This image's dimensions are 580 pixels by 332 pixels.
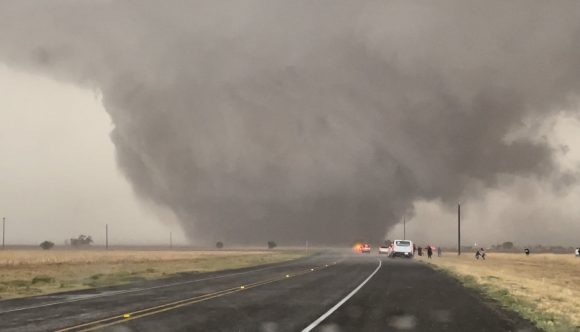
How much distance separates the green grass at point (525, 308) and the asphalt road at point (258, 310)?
0.45 meters

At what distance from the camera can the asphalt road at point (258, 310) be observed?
43.8ft

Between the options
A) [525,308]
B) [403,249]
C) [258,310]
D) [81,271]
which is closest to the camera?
[258,310]

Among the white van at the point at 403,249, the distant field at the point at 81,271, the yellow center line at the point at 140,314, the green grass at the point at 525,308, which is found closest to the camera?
the yellow center line at the point at 140,314

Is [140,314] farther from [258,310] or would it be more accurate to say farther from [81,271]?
[81,271]

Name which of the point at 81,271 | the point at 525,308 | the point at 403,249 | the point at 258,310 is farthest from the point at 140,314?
the point at 403,249

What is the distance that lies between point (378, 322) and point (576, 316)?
5907 millimetres

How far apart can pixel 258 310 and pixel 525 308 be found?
8110 millimetres

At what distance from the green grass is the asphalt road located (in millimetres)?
451

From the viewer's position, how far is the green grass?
45.3 ft

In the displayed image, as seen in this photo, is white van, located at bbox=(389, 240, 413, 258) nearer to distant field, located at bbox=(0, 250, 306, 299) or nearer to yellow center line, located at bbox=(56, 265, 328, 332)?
distant field, located at bbox=(0, 250, 306, 299)

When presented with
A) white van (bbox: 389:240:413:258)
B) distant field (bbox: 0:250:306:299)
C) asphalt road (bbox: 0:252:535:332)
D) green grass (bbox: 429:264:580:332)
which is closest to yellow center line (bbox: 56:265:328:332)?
asphalt road (bbox: 0:252:535:332)

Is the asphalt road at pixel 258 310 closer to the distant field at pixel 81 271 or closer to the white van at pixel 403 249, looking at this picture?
the distant field at pixel 81 271

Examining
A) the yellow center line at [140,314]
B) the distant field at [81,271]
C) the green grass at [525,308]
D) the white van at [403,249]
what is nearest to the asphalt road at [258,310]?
the yellow center line at [140,314]

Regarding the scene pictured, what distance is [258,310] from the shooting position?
1647cm
